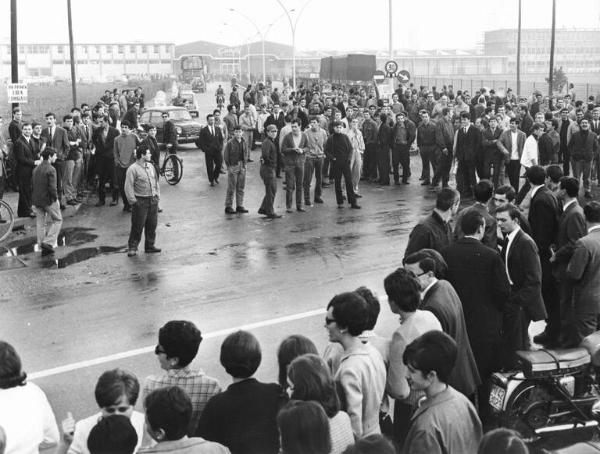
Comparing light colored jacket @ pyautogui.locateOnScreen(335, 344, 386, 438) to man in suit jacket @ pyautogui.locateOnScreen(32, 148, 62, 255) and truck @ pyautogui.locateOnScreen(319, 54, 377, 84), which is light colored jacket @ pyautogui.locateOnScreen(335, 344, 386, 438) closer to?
man in suit jacket @ pyautogui.locateOnScreen(32, 148, 62, 255)

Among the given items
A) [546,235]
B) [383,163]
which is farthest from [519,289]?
[383,163]

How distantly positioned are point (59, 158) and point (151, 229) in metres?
4.89

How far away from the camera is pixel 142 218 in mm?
14359

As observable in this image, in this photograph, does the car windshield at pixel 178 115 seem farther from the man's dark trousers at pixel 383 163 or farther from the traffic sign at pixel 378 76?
the man's dark trousers at pixel 383 163

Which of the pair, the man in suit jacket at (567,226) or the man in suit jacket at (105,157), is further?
the man in suit jacket at (105,157)

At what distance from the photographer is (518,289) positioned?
24.9ft

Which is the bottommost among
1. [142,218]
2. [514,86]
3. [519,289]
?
[142,218]

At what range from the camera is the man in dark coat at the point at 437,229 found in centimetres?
838

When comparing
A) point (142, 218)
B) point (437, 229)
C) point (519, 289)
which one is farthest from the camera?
point (142, 218)

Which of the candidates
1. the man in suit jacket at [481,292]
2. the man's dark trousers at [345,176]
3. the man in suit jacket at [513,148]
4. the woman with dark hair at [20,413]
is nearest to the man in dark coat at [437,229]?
the man in suit jacket at [481,292]

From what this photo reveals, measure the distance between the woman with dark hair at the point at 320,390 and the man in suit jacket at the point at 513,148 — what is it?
→ 15.4 m

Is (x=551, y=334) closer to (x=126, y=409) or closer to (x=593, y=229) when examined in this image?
(x=593, y=229)

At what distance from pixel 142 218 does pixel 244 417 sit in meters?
9.88

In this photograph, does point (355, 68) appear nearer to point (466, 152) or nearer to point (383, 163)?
point (383, 163)
